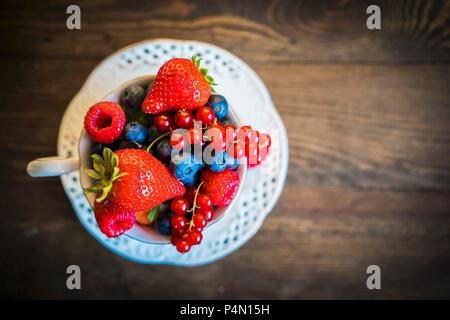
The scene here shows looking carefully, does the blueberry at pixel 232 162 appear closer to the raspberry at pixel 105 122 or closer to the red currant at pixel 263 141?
the red currant at pixel 263 141

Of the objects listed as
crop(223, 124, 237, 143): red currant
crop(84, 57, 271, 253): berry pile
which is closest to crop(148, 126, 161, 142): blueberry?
crop(84, 57, 271, 253): berry pile

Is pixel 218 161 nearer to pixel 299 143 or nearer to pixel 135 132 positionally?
pixel 135 132

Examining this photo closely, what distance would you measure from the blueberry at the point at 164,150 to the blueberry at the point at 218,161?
0.20 ft

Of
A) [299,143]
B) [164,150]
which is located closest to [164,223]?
[164,150]

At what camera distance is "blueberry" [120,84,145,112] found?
24.6 inches

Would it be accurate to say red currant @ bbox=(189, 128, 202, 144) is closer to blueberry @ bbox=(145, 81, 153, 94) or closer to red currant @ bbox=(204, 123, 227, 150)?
red currant @ bbox=(204, 123, 227, 150)

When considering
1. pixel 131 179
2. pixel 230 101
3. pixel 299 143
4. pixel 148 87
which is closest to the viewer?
pixel 131 179

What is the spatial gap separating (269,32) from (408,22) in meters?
0.32

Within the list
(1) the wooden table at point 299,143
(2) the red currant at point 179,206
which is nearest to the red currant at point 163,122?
(2) the red currant at point 179,206

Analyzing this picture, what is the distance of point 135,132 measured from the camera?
583 mm

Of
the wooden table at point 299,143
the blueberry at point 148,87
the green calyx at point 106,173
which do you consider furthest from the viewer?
the wooden table at point 299,143

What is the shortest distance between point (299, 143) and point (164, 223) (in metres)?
0.40

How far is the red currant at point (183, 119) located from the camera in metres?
0.57
